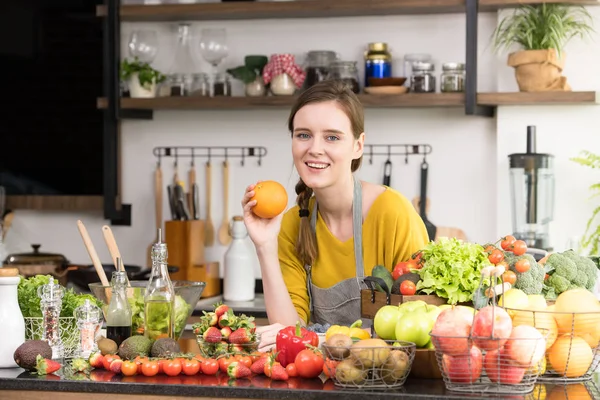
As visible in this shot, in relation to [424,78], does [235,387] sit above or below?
below

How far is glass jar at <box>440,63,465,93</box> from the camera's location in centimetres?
454

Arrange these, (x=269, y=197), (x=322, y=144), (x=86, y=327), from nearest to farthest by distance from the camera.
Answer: (x=86, y=327)
(x=269, y=197)
(x=322, y=144)

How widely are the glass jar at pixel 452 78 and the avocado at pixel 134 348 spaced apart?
2510mm

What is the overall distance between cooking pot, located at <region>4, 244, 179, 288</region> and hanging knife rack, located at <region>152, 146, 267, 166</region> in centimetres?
62

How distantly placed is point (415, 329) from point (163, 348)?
0.61m

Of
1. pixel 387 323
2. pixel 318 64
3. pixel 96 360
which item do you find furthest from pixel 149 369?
pixel 318 64

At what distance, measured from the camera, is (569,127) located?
15.0 ft

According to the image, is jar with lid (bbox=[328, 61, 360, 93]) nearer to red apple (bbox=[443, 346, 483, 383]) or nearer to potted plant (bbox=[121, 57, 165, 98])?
potted plant (bbox=[121, 57, 165, 98])

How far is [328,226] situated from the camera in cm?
323

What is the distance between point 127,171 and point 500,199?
1878 millimetres

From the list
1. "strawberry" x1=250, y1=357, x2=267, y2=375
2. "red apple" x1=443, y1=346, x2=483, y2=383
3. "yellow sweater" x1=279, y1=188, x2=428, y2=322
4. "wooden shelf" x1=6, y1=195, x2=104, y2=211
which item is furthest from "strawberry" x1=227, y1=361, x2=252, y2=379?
"wooden shelf" x1=6, y1=195, x2=104, y2=211

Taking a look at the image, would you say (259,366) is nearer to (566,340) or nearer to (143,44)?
(566,340)

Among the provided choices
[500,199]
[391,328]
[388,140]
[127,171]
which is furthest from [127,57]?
[391,328]

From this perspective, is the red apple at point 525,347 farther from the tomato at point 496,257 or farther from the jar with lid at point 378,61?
the jar with lid at point 378,61
